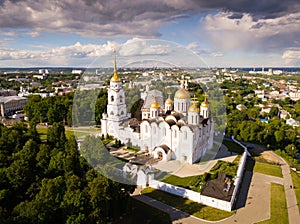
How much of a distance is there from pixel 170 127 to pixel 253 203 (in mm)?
6505

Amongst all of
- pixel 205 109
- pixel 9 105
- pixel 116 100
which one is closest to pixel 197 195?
pixel 205 109

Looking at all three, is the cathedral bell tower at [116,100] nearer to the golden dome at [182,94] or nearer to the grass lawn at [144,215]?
the golden dome at [182,94]

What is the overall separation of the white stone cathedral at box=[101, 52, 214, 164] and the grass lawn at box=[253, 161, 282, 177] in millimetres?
3533

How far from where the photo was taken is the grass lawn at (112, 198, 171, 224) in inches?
412

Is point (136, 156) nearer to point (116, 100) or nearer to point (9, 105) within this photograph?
point (116, 100)

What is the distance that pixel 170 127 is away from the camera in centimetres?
1567

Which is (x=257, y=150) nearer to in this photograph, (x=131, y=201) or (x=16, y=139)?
(x=131, y=201)

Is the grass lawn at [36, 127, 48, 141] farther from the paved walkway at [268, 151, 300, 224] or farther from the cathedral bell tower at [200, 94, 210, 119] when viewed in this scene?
the paved walkway at [268, 151, 300, 224]

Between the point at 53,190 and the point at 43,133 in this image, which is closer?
the point at 53,190

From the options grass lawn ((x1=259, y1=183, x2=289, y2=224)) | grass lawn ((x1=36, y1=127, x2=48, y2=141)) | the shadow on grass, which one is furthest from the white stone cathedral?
grass lawn ((x1=36, y1=127, x2=48, y2=141))

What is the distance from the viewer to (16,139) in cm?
1590

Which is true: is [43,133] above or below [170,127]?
below

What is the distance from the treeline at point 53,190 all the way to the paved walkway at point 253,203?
225 cm

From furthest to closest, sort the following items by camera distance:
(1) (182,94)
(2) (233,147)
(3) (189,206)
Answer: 1. (2) (233,147)
2. (1) (182,94)
3. (3) (189,206)
